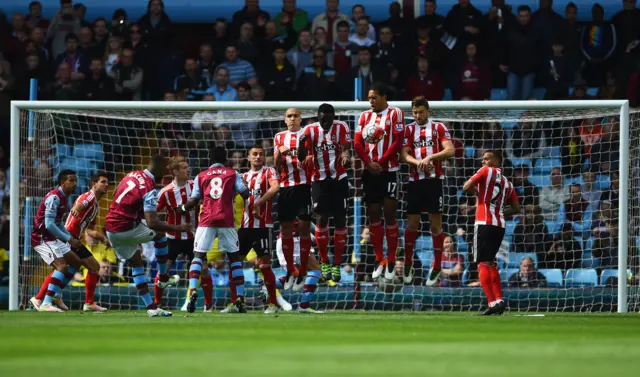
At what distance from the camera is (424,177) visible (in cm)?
1526

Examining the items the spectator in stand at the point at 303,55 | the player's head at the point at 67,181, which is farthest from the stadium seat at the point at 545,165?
the player's head at the point at 67,181

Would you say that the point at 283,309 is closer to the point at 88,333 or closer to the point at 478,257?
the point at 478,257

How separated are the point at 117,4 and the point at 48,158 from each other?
5.43m

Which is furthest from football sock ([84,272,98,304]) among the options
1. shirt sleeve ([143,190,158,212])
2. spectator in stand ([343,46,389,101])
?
spectator in stand ([343,46,389,101])

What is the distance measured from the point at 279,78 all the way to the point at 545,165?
15.7 feet

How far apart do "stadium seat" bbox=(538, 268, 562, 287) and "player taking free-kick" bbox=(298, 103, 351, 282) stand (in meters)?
3.70

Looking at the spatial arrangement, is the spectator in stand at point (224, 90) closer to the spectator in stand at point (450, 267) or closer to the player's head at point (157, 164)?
the spectator in stand at point (450, 267)

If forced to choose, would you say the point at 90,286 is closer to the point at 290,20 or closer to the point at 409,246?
the point at 409,246

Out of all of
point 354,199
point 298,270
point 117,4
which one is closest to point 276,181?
point 298,270

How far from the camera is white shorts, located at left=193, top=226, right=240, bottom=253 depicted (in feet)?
48.3

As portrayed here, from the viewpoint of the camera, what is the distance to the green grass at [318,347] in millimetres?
7090

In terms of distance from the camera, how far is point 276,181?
15.7 m

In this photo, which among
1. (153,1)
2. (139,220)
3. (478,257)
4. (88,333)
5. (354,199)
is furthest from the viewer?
(153,1)

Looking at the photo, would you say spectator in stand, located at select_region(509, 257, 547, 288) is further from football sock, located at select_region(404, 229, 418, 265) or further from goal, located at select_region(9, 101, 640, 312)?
football sock, located at select_region(404, 229, 418, 265)
